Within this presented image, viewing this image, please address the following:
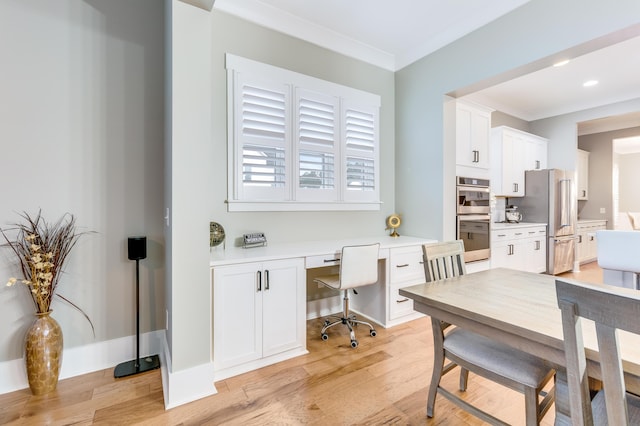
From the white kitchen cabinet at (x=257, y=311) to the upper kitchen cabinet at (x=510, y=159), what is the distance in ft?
13.5

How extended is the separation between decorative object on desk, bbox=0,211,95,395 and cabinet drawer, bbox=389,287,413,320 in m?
2.67

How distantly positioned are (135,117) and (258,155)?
1.02 meters

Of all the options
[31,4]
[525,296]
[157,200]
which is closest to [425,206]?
[525,296]

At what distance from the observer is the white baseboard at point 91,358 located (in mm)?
1932

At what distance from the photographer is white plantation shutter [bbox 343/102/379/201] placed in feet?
11.1

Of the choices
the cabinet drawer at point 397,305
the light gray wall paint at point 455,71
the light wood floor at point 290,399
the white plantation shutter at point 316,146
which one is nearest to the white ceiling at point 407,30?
the light gray wall paint at point 455,71

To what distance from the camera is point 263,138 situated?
2.82 m

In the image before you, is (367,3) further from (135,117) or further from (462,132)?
(135,117)

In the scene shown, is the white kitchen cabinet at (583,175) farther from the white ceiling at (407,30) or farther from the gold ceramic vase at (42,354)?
the gold ceramic vase at (42,354)

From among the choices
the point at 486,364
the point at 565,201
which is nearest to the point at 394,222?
the point at 486,364

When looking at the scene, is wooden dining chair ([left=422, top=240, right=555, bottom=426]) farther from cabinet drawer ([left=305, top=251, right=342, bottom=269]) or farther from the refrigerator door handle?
the refrigerator door handle

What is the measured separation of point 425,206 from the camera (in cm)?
346

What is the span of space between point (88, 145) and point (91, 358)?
1581 mm

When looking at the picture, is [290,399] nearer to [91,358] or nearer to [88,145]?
[91,358]
